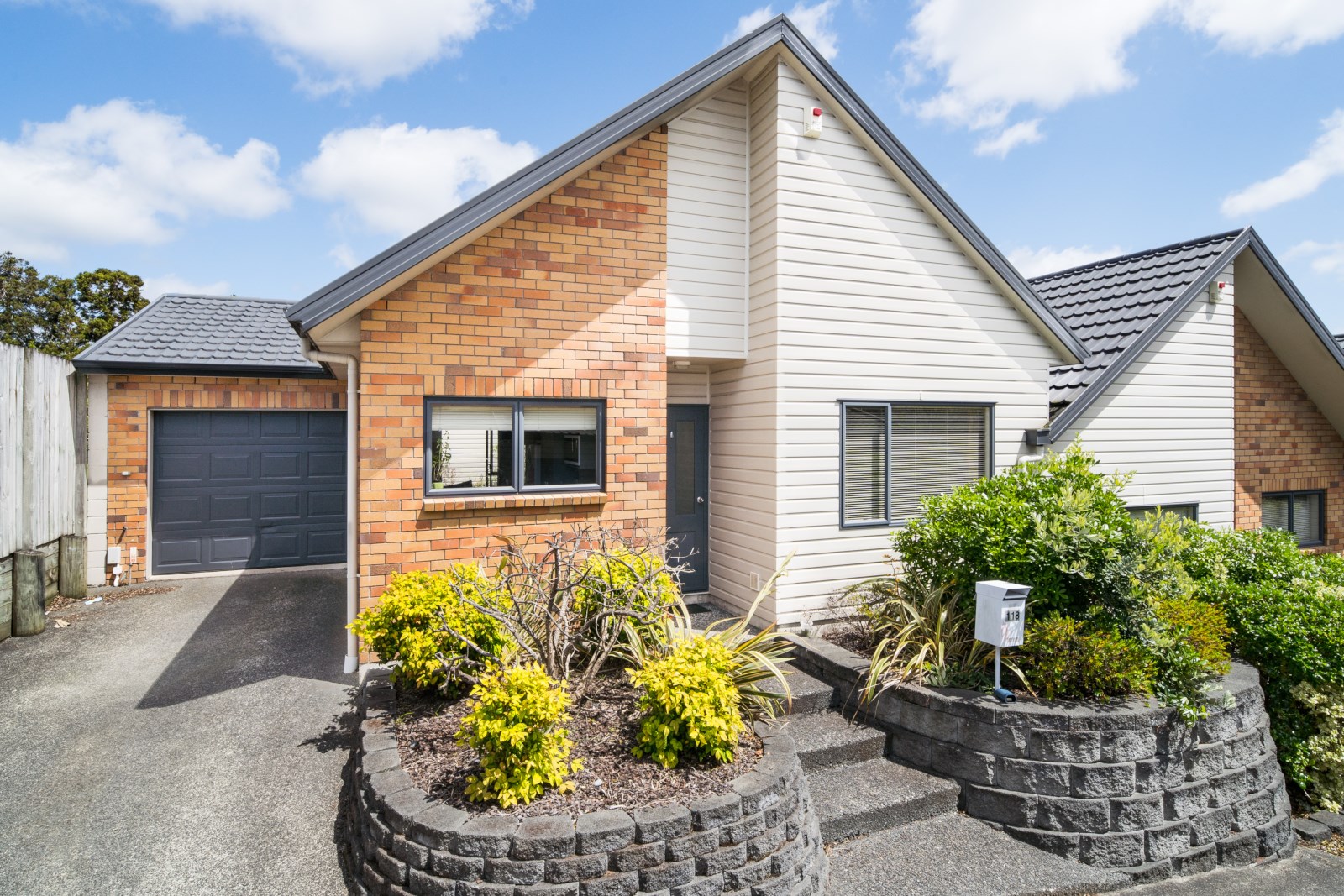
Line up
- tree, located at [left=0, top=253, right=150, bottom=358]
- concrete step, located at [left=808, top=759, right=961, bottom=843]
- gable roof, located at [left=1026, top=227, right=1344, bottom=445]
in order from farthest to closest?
tree, located at [left=0, top=253, right=150, bottom=358] < gable roof, located at [left=1026, top=227, right=1344, bottom=445] < concrete step, located at [left=808, top=759, right=961, bottom=843]

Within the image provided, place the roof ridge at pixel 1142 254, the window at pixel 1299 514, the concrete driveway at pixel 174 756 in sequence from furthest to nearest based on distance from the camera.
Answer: the window at pixel 1299 514 → the roof ridge at pixel 1142 254 → the concrete driveway at pixel 174 756

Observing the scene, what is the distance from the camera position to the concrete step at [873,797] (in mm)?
4234

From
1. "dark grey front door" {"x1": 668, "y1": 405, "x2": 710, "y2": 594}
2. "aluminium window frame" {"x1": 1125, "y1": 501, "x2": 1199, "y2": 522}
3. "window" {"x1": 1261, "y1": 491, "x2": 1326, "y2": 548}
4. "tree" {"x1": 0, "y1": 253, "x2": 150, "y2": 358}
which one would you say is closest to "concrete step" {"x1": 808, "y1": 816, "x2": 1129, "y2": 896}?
"dark grey front door" {"x1": 668, "y1": 405, "x2": 710, "y2": 594}

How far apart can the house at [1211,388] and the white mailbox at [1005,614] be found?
12.4 feet

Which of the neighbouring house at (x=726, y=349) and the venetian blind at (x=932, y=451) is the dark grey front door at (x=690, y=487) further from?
the venetian blind at (x=932, y=451)

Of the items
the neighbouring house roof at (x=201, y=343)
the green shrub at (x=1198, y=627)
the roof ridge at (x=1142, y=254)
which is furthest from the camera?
the neighbouring house roof at (x=201, y=343)

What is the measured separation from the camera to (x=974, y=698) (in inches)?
184

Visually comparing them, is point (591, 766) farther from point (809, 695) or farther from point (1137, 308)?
point (1137, 308)

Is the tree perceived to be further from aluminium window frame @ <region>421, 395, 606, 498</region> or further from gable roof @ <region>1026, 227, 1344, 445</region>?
gable roof @ <region>1026, 227, 1344, 445</region>

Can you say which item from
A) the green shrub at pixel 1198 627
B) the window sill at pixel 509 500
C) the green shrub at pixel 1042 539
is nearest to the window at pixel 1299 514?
the green shrub at pixel 1198 627

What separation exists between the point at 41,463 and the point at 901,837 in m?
10.3

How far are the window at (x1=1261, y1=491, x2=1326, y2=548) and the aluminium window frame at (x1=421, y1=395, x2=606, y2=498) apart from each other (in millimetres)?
9871

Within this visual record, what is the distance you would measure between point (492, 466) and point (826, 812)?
390cm

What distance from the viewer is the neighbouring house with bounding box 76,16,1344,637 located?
5.85 metres
